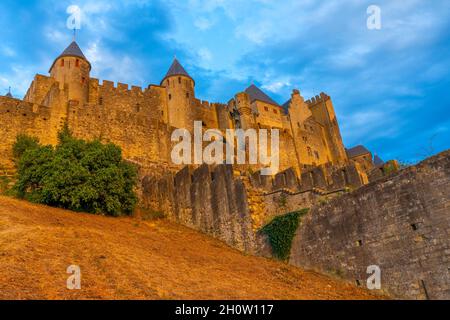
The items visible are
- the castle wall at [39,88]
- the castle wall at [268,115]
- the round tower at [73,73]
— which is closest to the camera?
the castle wall at [39,88]

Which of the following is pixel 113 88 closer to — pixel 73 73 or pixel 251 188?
pixel 73 73

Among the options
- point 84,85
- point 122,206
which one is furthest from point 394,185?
point 84,85

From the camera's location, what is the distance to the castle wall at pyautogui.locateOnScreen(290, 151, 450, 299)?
8.57 metres

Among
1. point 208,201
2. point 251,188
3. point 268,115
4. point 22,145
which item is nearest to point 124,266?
point 251,188

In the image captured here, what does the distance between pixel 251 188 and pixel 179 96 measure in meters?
20.3

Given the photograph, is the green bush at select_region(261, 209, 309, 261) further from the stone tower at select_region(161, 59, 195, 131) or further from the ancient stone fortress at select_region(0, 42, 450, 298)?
the stone tower at select_region(161, 59, 195, 131)

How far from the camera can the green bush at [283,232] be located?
1251 centimetres

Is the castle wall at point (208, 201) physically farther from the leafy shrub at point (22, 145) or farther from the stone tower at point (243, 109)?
the stone tower at point (243, 109)

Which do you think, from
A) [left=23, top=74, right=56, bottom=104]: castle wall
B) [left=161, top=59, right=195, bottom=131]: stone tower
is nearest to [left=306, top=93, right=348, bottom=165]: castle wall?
[left=161, top=59, right=195, bottom=131]: stone tower

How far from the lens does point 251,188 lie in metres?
15.3

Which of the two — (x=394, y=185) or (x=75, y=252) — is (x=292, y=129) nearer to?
(x=394, y=185)

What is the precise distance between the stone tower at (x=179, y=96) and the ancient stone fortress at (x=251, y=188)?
0.10m

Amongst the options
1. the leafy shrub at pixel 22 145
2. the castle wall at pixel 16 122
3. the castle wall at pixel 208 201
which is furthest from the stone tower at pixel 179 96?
the leafy shrub at pixel 22 145

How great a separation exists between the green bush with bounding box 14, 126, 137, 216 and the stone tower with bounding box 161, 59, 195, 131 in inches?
595
